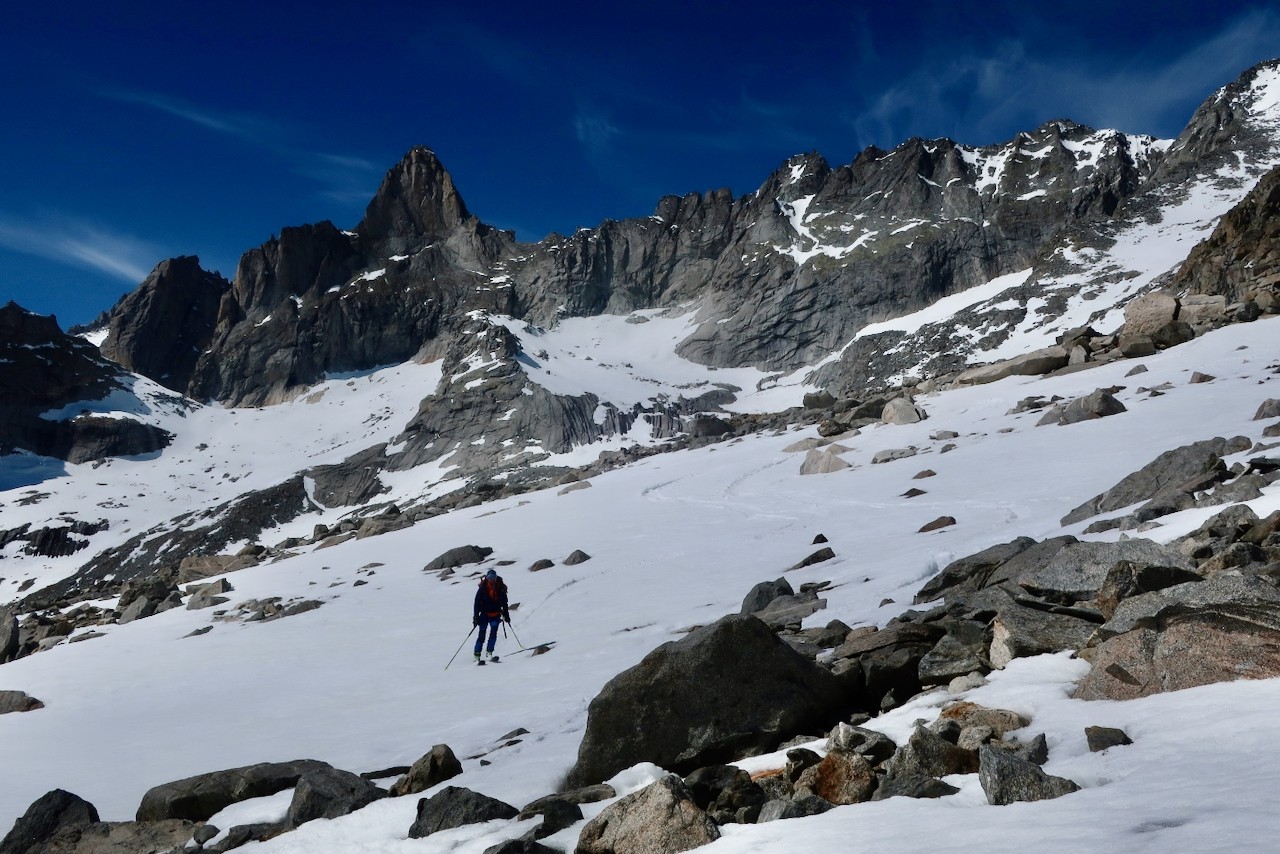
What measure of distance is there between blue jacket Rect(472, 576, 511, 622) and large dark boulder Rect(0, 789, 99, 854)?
23.5 ft

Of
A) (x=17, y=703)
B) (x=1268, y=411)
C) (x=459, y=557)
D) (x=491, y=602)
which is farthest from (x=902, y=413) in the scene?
(x=17, y=703)

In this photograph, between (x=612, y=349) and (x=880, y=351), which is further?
(x=612, y=349)

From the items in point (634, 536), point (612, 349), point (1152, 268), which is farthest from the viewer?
point (612, 349)

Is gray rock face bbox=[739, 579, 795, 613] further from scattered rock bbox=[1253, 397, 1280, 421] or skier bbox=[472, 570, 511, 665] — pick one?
scattered rock bbox=[1253, 397, 1280, 421]

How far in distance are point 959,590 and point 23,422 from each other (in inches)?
8448

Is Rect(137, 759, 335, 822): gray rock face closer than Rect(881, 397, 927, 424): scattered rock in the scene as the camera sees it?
Yes

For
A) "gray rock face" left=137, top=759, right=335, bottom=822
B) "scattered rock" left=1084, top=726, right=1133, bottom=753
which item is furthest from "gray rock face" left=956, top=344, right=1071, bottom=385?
"gray rock face" left=137, top=759, right=335, bottom=822

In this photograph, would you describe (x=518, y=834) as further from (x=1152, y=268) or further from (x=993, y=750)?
(x=1152, y=268)

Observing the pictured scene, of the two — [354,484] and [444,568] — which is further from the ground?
[354,484]

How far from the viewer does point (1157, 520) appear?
36.3 feet

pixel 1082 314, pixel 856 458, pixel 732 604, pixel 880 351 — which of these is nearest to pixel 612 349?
pixel 880 351

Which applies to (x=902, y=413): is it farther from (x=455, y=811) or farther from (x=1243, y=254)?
(x=1243, y=254)

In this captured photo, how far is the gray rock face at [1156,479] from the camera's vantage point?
13.4 metres

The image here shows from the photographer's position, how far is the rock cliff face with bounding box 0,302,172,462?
17538 centimetres
